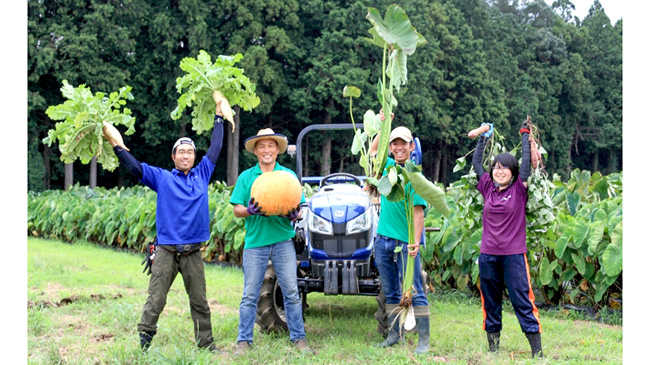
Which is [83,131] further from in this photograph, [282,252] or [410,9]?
[410,9]

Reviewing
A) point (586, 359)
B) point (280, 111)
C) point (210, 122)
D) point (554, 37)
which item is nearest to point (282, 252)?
point (210, 122)

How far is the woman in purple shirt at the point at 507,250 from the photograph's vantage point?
4.56 metres

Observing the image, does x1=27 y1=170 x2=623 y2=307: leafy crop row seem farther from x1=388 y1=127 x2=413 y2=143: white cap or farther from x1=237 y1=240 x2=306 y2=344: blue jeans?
x1=237 y1=240 x2=306 y2=344: blue jeans

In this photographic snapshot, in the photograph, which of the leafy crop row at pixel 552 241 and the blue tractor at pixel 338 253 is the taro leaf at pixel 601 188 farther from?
the blue tractor at pixel 338 253

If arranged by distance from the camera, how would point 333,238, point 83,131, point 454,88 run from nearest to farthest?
point 83,131 → point 333,238 → point 454,88

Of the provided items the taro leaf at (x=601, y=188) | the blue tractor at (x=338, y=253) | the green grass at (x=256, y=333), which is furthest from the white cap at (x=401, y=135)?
the taro leaf at (x=601, y=188)

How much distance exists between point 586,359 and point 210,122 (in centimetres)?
387

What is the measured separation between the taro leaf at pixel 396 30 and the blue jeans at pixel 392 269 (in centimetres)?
161

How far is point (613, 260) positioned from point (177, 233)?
14.3 feet

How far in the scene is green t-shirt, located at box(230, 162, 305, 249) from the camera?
4.83m

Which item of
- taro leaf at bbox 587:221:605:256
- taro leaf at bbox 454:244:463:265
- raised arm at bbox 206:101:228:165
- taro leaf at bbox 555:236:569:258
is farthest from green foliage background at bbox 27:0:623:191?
taro leaf at bbox 587:221:605:256

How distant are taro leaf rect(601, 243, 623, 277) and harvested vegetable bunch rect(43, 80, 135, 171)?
484cm

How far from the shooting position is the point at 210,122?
17.6 ft

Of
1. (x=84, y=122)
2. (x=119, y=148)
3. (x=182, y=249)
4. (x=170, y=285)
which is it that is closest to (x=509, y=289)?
(x=182, y=249)
